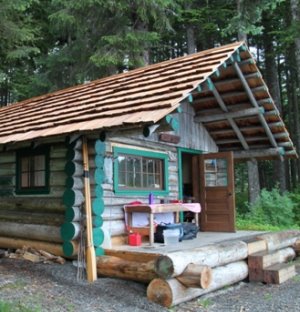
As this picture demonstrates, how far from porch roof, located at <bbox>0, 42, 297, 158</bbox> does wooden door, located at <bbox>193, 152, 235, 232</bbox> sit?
0.90 metres

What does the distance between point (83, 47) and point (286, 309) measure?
1431 cm

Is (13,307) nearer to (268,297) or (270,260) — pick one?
(268,297)

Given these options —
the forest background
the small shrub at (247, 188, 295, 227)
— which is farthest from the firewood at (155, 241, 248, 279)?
the small shrub at (247, 188, 295, 227)

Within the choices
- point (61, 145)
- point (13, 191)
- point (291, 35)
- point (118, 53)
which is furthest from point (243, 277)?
point (291, 35)

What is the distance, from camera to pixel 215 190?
10.8m

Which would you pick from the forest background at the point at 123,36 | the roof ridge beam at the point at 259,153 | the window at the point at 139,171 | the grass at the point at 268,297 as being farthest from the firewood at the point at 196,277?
the forest background at the point at 123,36

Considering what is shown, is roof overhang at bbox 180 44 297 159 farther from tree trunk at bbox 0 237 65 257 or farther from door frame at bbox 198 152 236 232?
tree trunk at bbox 0 237 65 257

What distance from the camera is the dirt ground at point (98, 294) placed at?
5586mm

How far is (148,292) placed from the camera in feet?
20.1

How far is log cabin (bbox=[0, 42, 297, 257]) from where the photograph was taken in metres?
7.12

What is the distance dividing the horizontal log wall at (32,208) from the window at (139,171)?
1134 millimetres

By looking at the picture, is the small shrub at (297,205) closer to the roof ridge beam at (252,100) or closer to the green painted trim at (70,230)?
the roof ridge beam at (252,100)

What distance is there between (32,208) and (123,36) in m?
9.54

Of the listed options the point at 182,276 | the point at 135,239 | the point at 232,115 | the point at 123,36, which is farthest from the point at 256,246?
the point at 123,36
